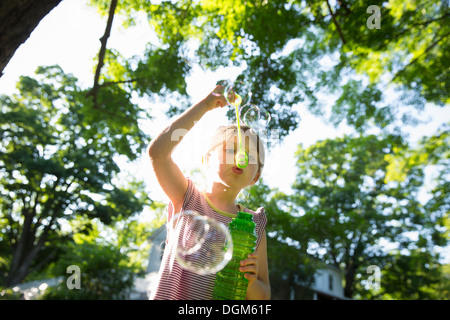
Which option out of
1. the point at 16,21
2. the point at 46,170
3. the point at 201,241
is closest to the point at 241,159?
the point at 201,241

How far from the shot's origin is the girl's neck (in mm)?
1592

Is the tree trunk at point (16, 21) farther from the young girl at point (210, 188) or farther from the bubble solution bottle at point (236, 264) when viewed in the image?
the bubble solution bottle at point (236, 264)

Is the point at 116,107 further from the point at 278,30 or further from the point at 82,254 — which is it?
the point at 82,254

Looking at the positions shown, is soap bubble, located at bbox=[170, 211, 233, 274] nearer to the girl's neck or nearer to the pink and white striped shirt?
the pink and white striped shirt

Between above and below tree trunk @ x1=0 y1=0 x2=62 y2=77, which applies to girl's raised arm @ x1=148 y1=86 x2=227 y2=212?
below

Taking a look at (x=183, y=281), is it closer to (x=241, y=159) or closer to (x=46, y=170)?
(x=241, y=159)

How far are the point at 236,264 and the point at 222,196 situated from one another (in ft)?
1.19

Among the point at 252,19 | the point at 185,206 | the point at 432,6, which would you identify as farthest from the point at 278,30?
the point at 185,206

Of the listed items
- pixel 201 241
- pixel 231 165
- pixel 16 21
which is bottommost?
pixel 201 241

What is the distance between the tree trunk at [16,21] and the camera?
1812 mm

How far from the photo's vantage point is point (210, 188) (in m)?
1.64

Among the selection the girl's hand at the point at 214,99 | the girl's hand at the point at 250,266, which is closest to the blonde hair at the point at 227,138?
the girl's hand at the point at 214,99

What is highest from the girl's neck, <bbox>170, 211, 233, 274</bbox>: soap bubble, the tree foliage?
the tree foliage

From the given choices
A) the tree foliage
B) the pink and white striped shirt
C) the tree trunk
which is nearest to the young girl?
the pink and white striped shirt
